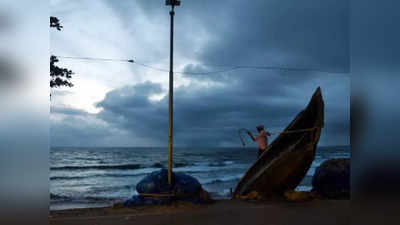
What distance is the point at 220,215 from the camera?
454 centimetres

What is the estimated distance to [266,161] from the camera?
25.5ft

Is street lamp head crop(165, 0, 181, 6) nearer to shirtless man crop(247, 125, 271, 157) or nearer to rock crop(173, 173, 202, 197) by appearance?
shirtless man crop(247, 125, 271, 157)

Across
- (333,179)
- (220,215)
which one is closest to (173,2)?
(220,215)

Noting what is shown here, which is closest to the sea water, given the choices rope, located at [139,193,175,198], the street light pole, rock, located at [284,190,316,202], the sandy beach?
the sandy beach

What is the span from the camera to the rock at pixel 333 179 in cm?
675

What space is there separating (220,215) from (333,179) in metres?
4.01

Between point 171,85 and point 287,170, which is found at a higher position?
point 171,85

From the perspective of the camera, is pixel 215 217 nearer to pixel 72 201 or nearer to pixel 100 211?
pixel 100 211

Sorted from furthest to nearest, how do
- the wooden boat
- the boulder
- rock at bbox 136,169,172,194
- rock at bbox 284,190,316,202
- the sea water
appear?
the sea water < the wooden boat < rock at bbox 136,169,172,194 < rock at bbox 284,190,316,202 < the boulder

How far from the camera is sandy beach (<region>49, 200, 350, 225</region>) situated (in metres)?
4.15

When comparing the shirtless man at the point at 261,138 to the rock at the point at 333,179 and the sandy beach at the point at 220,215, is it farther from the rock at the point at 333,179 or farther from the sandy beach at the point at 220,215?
the sandy beach at the point at 220,215

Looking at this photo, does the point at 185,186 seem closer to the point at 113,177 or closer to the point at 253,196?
the point at 253,196

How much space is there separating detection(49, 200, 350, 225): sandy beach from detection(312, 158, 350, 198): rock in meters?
1.48

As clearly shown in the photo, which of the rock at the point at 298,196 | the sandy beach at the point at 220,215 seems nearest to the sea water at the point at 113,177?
the sandy beach at the point at 220,215
